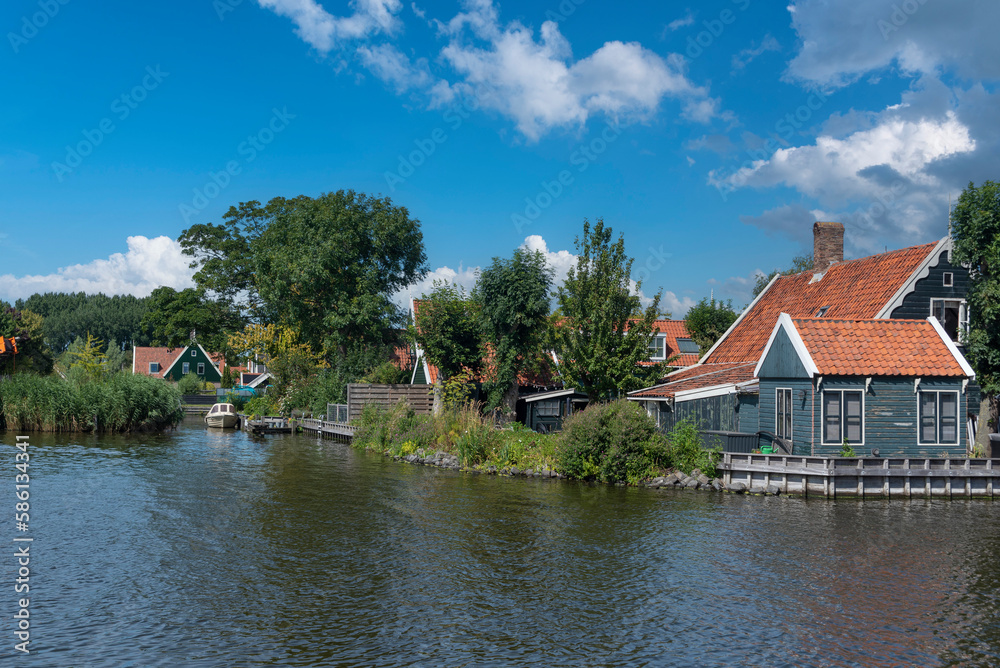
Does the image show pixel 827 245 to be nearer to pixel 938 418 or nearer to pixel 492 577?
pixel 938 418

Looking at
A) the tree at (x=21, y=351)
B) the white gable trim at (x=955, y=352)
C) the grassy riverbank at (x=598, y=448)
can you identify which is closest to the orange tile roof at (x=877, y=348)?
the white gable trim at (x=955, y=352)

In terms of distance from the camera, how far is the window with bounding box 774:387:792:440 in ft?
83.7

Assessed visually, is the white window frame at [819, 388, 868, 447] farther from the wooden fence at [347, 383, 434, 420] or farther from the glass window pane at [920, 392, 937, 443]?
the wooden fence at [347, 383, 434, 420]

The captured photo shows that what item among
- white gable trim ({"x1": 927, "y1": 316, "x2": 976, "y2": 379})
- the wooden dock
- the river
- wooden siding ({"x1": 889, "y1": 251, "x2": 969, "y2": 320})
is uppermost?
wooden siding ({"x1": 889, "y1": 251, "x2": 969, "y2": 320})

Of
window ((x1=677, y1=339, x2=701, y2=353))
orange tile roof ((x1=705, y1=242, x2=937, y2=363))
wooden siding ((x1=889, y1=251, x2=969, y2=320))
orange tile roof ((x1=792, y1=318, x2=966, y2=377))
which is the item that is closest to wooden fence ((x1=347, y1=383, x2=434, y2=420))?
orange tile roof ((x1=705, y1=242, x2=937, y2=363))

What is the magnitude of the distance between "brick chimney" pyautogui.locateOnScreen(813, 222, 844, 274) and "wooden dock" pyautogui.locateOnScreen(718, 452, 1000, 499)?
15508 millimetres

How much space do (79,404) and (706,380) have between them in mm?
31000

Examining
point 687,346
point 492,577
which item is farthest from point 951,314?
point 492,577

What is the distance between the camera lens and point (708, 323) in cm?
4941

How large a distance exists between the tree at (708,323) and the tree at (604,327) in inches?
613

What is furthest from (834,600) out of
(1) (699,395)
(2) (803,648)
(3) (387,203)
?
(3) (387,203)

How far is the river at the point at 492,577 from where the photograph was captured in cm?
1100

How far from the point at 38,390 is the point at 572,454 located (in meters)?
28.6

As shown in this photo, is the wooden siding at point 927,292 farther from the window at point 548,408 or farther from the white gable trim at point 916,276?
the window at point 548,408
